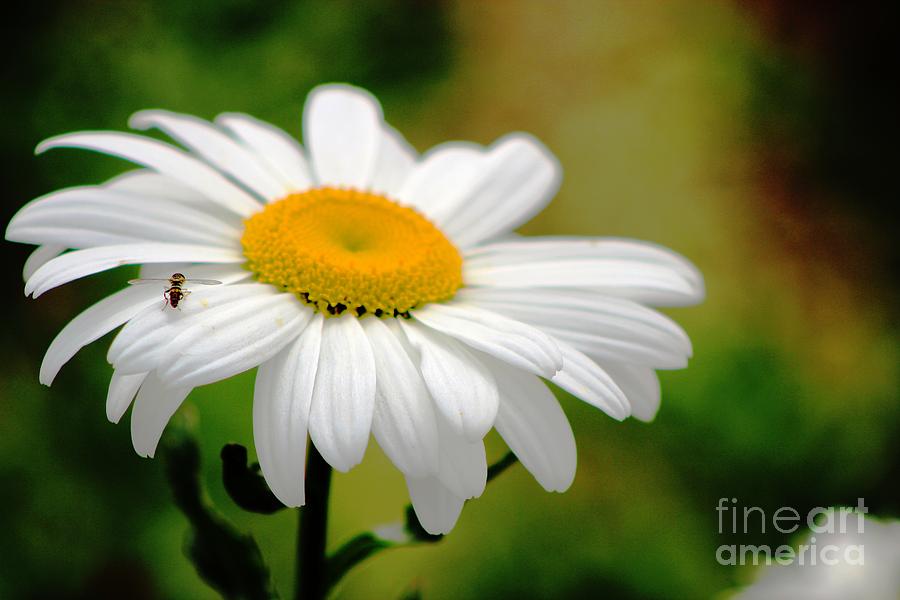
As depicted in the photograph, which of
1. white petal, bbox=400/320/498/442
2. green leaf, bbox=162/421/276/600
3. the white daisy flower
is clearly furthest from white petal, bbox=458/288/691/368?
green leaf, bbox=162/421/276/600

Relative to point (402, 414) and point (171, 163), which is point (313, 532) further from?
point (171, 163)

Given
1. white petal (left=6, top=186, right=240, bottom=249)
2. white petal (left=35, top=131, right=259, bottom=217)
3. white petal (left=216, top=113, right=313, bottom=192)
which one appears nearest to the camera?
white petal (left=6, top=186, right=240, bottom=249)

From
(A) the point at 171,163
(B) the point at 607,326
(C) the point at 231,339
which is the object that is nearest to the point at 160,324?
(C) the point at 231,339

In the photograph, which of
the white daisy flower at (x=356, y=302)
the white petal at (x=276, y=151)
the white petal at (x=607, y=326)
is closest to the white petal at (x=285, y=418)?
the white daisy flower at (x=356, y=302)

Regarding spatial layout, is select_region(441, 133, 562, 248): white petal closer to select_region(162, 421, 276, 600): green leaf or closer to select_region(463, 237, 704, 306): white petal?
select_region(463, 237, 704, 306): white petal

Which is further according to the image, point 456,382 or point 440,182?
point 440,182

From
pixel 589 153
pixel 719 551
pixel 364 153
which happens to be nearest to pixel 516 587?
pixel 719 551

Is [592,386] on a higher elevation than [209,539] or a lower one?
higher
